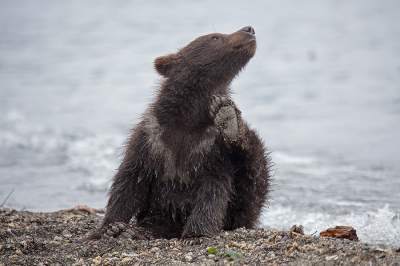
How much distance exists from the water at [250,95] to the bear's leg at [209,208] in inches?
82.8

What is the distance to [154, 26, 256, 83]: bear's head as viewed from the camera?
8430 mm

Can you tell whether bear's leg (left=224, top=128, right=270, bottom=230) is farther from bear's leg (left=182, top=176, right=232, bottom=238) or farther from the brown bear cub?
bear's leg (left=182, top=176, right=232, bottom=238)

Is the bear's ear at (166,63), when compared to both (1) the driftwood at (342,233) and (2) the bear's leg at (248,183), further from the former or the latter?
(1) the driftwood at (342,233)

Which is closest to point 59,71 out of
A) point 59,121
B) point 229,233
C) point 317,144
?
point 59,121

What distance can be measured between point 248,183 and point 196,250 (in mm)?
1086

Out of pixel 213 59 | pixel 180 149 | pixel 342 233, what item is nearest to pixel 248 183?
pixel 180 149

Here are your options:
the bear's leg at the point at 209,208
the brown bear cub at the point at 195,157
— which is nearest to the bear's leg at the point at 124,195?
the brown bear cub at the point at 195,157

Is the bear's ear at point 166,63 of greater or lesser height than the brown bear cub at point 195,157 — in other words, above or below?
above

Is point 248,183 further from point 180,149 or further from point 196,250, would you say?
point 196,250

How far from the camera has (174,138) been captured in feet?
26.4

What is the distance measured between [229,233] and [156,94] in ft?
5.14

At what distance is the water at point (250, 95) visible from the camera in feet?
39.9

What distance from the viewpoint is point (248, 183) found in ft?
27.1

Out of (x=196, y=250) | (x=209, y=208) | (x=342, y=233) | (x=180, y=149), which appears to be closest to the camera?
(x=196, y=250)
